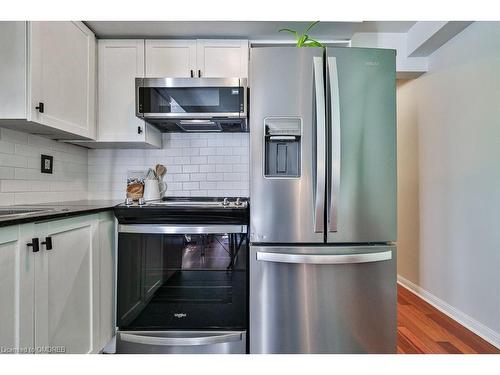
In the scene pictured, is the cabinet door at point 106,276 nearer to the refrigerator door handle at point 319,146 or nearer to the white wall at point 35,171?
the white wall at point 35,171

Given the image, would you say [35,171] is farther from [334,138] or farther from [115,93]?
[334,138]

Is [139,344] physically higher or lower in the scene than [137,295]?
lower

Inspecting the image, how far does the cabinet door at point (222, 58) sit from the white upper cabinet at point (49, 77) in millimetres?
757

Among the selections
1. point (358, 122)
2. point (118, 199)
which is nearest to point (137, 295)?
point (118, 199)

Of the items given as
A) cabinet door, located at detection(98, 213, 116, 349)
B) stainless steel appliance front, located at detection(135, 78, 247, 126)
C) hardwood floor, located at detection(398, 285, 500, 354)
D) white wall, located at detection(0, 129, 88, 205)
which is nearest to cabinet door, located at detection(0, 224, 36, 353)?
cabinet door, located at detection(98, 213, 116, 349)

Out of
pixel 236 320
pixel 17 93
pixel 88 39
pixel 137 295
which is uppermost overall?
pixel 88 39

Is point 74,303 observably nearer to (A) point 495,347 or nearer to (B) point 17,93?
(B) point 17,93

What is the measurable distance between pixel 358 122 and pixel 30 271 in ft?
5.41

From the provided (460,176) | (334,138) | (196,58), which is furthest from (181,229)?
(460,176)

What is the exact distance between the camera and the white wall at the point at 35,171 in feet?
5.32

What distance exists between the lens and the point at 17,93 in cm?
140

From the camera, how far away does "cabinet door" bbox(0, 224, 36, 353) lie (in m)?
1.00

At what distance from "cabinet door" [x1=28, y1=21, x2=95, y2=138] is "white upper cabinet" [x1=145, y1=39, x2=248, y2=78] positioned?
406mm

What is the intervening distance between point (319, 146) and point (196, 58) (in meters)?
1.19
